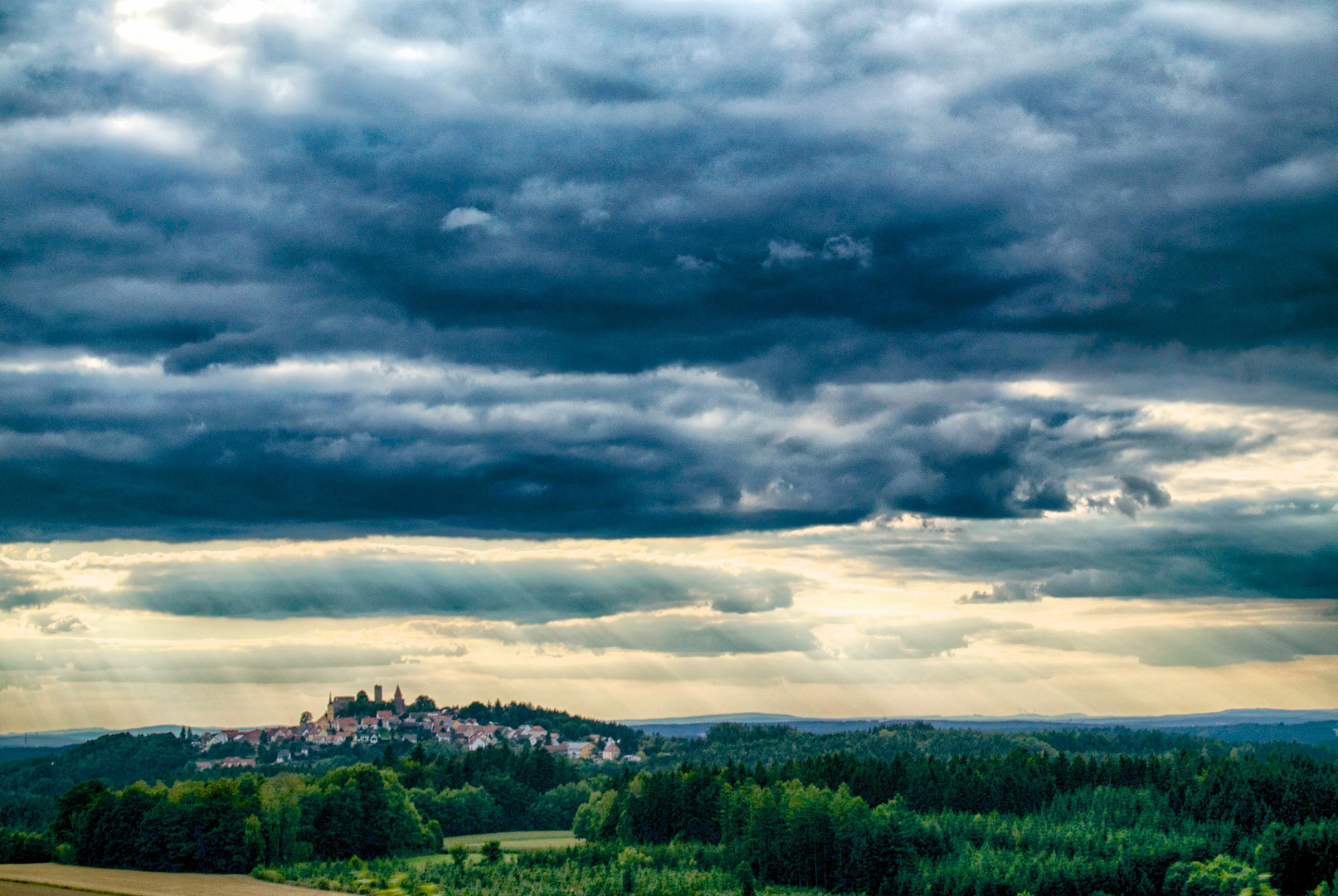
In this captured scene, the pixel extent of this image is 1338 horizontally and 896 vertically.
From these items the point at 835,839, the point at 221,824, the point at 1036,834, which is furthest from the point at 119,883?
the point at 1036,834

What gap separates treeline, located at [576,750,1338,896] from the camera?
151 meters

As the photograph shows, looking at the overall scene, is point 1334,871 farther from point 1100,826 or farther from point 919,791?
point 919,791

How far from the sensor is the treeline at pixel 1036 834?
15112cm

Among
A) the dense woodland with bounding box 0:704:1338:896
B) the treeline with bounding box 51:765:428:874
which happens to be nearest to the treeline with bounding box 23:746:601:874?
the treeline with bounding box 51:765:428:874

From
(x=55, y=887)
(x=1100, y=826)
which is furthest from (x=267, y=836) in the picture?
(x=1100, y=826)

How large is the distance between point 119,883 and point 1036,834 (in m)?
116

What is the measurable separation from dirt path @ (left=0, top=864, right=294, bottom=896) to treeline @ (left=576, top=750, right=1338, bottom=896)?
64391mm

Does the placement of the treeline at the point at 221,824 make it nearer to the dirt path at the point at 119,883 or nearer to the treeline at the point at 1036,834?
the dirt path at the point at 119,883

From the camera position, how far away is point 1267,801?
184 metres

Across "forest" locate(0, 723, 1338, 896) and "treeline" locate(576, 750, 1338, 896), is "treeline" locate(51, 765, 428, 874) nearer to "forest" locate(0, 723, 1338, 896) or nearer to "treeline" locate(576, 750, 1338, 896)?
"forest" locate(0, 723, 1338, 896)

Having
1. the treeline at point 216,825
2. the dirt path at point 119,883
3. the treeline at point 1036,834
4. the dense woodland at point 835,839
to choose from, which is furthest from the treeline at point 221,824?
the treeline at point 1036,834

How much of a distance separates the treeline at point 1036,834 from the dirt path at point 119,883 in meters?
64.4

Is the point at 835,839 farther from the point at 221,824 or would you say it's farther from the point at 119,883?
the point at 119,883

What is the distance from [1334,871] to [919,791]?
72790mm
